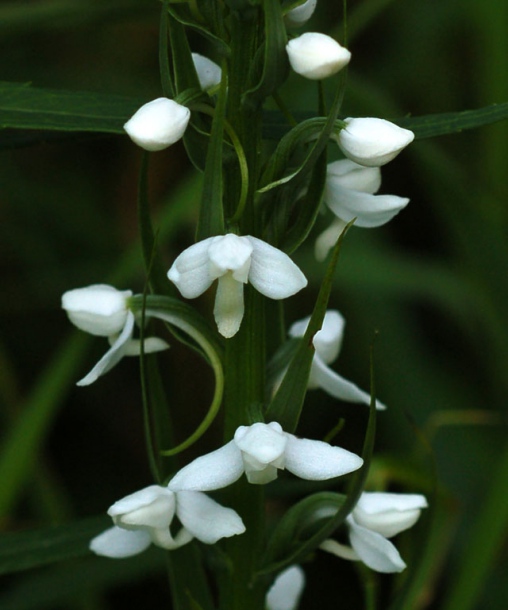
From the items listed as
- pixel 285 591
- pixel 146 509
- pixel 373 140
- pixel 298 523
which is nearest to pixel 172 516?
pixel 146 509

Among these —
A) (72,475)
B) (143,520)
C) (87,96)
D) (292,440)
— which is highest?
(87,96)

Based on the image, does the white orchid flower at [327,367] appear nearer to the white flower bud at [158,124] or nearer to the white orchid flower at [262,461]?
the white orchid flower at [262,461]

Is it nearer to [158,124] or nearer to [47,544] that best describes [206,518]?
[47,544]

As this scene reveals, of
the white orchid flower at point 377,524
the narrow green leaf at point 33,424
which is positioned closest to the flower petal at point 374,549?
the white orchid flower at point 377,524

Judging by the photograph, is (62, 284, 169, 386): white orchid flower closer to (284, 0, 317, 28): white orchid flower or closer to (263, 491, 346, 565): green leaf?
(263, 491, 346, 565): green leaf

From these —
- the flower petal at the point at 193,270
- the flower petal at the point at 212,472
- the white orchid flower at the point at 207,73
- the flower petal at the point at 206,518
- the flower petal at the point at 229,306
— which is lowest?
the flower petal at the point at 206,518

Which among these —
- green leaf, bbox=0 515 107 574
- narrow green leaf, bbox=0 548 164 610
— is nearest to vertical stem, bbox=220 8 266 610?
green leaf, bbox=0 515 107 574

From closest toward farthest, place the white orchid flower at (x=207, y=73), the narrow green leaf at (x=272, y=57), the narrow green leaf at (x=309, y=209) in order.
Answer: the narrow green leaf at (x=272, y=57)
the narrow green leaf at (x=309, y=209)
the white orchid flower at (x=207, y=73)

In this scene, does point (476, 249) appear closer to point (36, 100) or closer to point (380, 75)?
point (380, 75)

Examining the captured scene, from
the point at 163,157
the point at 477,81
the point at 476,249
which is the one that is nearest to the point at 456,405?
the point at 476,249
